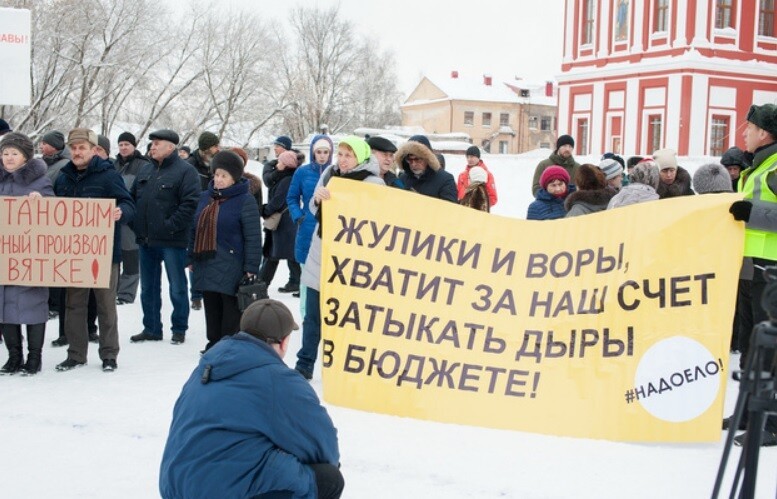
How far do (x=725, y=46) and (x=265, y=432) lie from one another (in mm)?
40047

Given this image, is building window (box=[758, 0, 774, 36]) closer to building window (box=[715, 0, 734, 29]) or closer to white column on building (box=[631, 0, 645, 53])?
building window (box=[715, 0, 734, 29])

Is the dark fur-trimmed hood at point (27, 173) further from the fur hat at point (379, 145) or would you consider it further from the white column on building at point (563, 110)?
the white column on building at point (563, 110)

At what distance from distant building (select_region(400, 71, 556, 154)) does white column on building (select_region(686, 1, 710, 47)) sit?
51659 mm

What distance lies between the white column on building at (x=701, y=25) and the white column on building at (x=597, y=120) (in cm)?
549

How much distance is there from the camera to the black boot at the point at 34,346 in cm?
765

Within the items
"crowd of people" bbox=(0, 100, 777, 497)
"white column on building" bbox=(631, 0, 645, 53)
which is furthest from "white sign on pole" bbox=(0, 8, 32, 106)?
"white column on building" bbox=(631, 0, 645, 53)

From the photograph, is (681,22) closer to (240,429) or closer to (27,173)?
(27,173)

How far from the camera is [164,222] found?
8.89m

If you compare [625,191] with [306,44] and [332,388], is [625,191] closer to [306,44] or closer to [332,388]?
[332,388]

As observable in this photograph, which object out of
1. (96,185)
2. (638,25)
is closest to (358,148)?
(96,185)

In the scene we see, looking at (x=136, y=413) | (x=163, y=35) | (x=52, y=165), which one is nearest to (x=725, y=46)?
(x=163, y=35)

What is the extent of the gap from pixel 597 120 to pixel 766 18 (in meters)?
8.64

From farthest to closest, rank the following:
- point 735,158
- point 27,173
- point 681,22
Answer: point 681,22, point 735,158, point 27,173

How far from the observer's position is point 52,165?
400 inches
